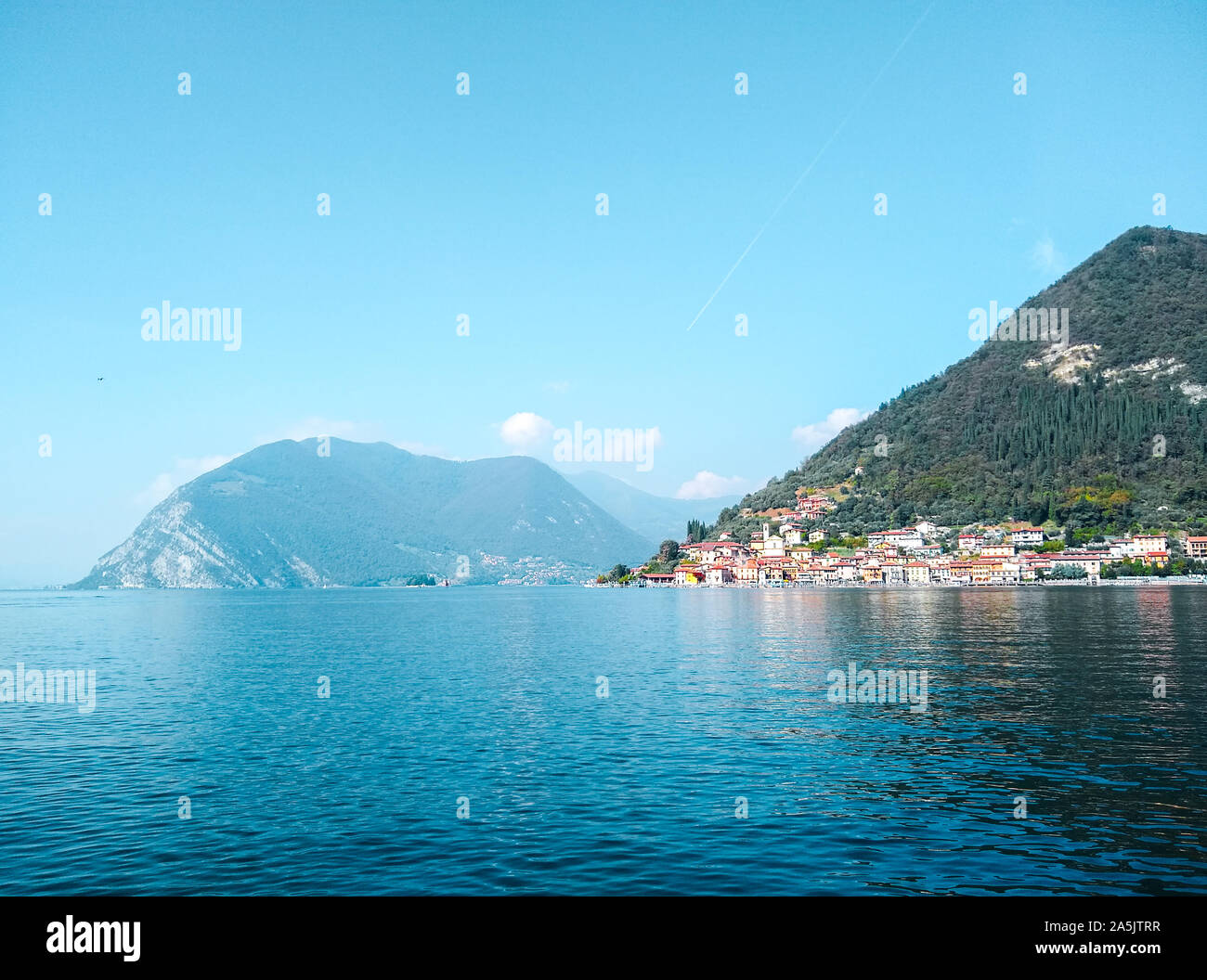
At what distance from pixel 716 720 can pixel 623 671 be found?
18273 millimetres

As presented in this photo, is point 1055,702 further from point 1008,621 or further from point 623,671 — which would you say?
point 1008,621

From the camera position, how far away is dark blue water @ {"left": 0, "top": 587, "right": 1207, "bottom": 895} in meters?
18.5

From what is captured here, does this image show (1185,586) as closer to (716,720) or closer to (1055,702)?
(1055,702)

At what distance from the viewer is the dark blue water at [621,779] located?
18469 millimetres

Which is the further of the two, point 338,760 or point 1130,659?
point 1130,659

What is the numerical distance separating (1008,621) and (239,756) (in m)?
78.4

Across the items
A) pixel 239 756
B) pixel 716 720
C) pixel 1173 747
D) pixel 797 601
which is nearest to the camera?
pixel 1173 747

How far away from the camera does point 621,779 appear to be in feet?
86.2

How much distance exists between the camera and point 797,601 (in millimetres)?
150375

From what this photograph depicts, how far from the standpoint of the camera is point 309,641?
284ft
